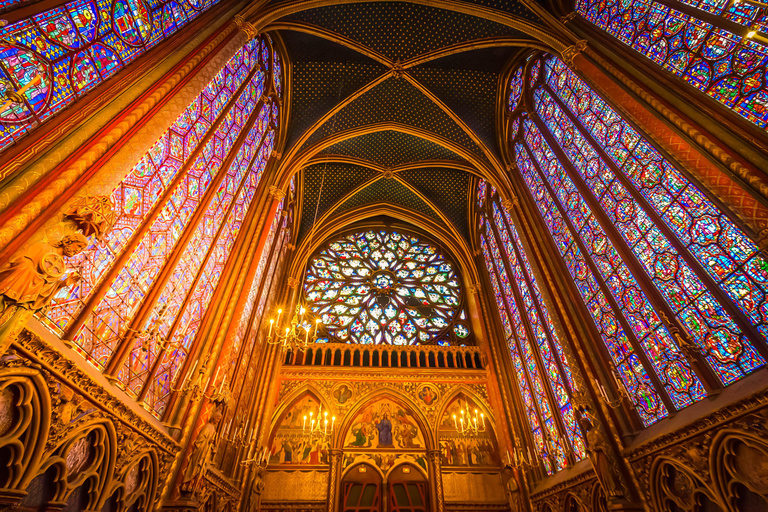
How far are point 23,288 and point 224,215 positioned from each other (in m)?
5.86

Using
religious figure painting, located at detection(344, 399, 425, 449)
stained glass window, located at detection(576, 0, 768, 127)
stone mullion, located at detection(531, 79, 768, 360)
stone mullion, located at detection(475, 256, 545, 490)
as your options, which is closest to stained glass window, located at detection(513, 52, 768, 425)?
stone mullion, located at detection(531, 79, 768, 360)

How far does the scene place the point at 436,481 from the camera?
1166 cm

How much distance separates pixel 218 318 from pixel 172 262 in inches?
80.2

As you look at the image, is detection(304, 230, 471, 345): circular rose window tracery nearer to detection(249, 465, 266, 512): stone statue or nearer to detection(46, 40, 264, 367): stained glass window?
detection(249, 465, 266, 512): stone statue

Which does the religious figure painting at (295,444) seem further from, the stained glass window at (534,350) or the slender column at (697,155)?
the slender column at (697,155)

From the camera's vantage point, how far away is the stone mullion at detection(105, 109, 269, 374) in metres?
5.61

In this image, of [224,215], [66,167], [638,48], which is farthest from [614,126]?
[66,167]

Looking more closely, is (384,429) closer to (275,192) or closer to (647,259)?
(275,192)

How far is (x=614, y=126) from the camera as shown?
8.42m

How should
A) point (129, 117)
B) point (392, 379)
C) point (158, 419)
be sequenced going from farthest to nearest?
point (392, 379)
point (158, 419)
point (129, 117)

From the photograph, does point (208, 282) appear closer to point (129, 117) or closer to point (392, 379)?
point (129, 117)

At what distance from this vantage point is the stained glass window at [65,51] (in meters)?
4.30

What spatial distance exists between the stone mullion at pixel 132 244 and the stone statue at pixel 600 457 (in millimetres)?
9040

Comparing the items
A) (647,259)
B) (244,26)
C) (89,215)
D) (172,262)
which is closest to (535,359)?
(647,259)
